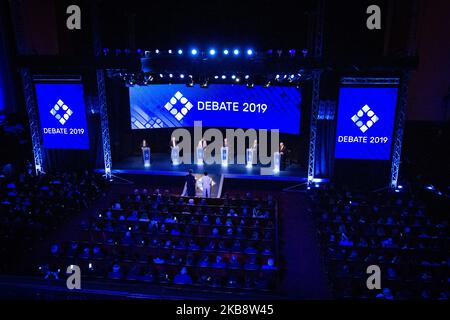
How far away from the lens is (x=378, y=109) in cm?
1477

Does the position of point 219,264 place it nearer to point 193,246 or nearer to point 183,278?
point 183,278

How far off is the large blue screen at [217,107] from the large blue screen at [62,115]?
2387 mm

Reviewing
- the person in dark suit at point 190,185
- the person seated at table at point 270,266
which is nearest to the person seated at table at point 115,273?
the person seated at table at point 270,266

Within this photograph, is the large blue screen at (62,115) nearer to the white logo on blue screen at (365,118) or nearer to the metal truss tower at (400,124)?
the white logo on blue screen at (365,118)

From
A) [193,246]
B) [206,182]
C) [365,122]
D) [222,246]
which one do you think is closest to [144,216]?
[193,246]

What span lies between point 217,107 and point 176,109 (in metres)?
1.83

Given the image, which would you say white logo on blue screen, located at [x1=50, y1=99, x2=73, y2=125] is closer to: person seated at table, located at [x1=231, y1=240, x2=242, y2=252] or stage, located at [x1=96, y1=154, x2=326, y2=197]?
stage, located at [x1=96, y1=154, x2=326, y2=197]

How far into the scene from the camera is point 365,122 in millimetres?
14984

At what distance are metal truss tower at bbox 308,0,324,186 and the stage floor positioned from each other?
0.68 metres

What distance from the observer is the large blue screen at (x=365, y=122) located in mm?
14703

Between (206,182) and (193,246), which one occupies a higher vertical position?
(206,182)

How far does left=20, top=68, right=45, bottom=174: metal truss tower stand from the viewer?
15.7 m

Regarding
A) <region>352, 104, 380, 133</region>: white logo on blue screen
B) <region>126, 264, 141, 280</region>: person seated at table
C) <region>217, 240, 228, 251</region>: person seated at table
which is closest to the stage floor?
<region>352, 104, 380, 133</region>: white logo on blue screen

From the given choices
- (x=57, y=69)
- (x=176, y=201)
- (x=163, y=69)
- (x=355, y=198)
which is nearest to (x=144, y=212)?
(x=176, y=201)
